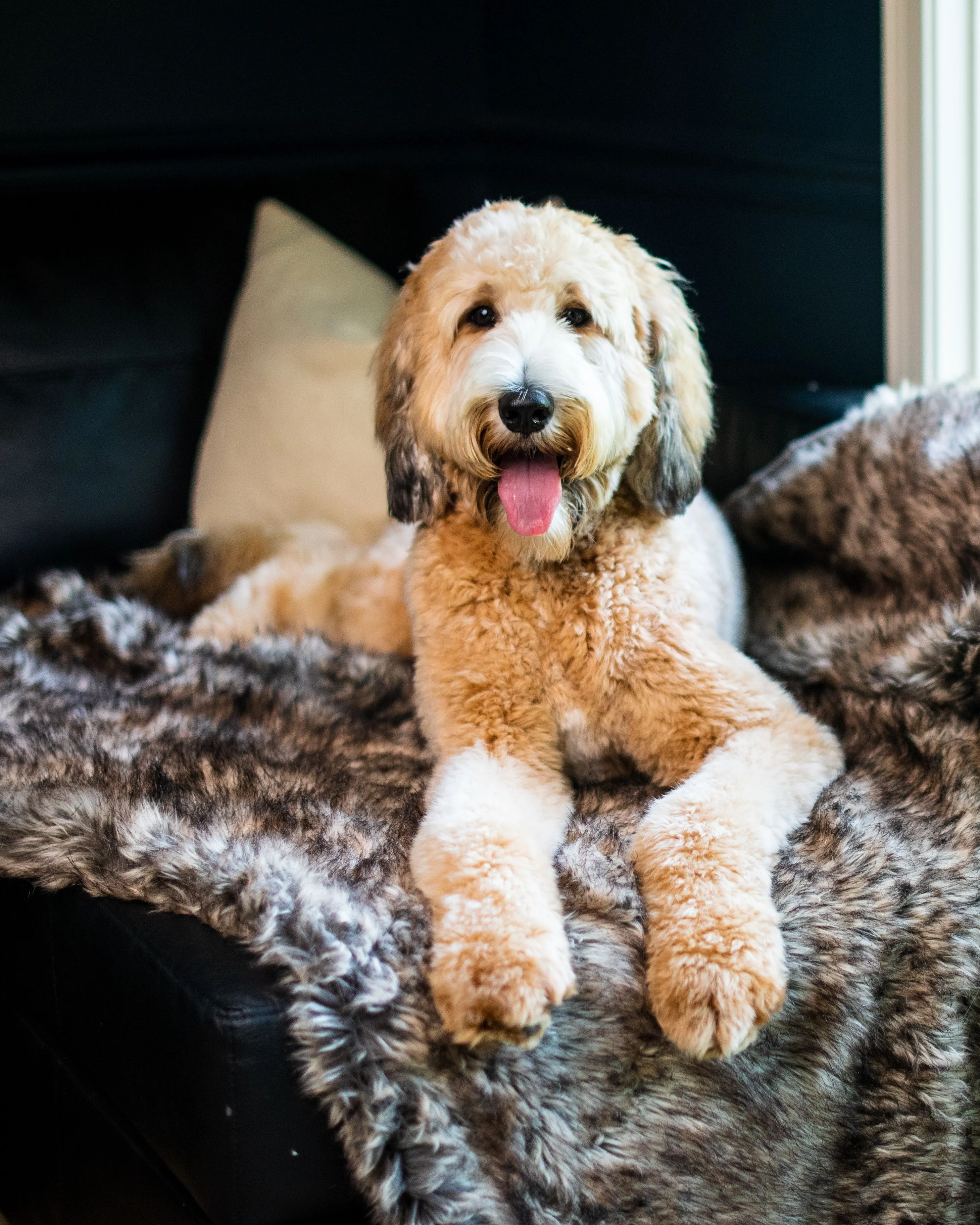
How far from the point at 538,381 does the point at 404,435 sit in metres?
0.32

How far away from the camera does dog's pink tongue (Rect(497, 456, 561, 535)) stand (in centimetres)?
171

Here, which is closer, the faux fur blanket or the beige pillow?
the faux fur blanket

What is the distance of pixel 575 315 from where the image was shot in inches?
69.3

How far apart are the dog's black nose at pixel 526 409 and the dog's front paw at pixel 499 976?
2.08ft

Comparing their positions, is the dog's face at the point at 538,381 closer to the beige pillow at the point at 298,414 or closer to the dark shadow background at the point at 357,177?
the dark shadow background at the point at 357,177

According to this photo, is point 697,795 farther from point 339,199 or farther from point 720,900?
point 339,199

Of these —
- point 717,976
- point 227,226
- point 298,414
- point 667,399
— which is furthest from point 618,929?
point 227,226

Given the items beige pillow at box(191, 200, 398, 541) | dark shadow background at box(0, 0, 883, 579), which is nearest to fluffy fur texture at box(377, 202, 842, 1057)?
dark shadow background at box(0, 0, 883, 579)

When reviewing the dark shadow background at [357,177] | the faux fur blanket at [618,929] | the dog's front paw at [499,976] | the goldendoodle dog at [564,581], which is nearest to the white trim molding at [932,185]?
the dark shadow background at [357,177]

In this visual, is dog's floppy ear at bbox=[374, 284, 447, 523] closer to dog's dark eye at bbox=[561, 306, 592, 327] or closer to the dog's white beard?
the dog's white beard

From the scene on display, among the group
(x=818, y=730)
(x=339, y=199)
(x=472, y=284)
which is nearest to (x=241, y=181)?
(x=339, y=199)

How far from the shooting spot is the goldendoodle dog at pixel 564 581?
1.58 metres

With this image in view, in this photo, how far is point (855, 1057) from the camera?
153 cm

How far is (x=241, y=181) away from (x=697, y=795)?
7.90ft
